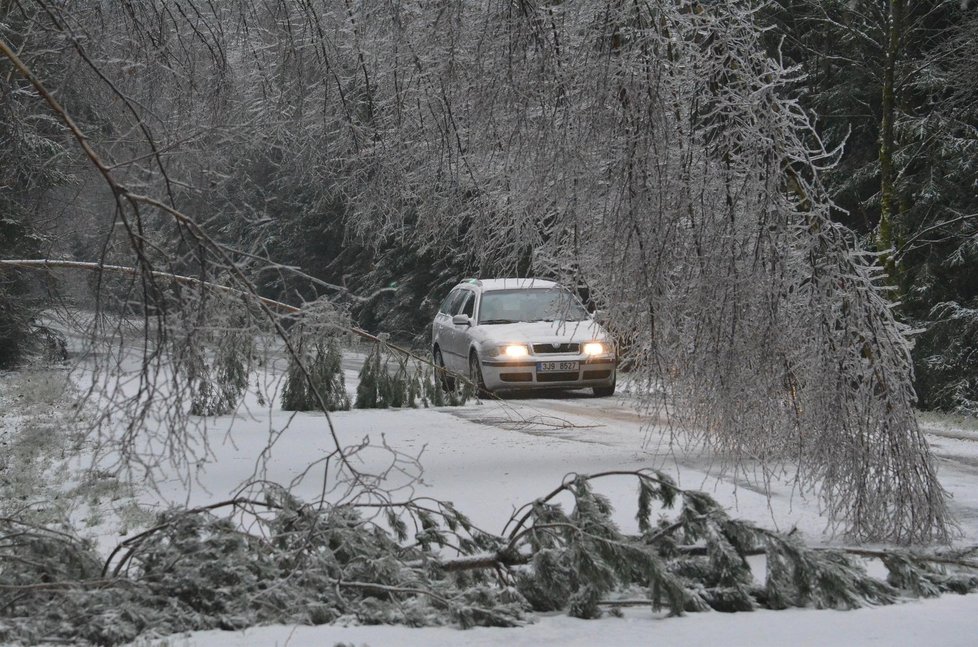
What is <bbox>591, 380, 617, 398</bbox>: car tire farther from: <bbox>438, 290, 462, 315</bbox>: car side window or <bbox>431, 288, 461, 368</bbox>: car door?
<bbox>438, 290, 462, 315</bbox>: car side window

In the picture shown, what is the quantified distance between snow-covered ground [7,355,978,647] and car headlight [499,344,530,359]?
2.17ft

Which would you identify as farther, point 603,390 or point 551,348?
point 603,390

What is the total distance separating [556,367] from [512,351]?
0.64 meters

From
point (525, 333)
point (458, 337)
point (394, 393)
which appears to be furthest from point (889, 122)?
point (394, 393)

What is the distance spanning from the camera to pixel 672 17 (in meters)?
5.39

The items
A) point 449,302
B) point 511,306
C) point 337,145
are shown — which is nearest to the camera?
point 337,145

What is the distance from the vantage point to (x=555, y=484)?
8.41 metres

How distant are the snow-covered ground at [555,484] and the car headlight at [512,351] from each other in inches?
26.1

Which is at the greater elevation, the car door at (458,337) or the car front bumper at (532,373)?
the car door at (458,337)

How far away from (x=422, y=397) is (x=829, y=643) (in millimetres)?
11913

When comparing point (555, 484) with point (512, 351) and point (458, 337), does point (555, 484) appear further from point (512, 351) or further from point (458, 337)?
point (458, 337)

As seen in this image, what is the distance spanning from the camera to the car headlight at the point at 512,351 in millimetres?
15203

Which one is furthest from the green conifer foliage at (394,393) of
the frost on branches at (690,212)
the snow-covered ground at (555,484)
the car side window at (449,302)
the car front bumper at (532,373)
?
the frost on branches at (690,212)

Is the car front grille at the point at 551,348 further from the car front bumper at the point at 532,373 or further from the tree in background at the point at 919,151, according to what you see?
the tree in background at the point at 919,151
